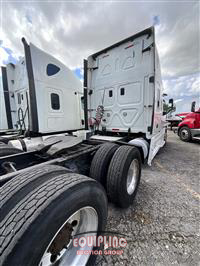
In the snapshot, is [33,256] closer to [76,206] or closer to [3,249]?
[3,249]

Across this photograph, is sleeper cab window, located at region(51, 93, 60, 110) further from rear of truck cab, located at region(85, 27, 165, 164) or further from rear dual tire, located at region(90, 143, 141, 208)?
rear dual tire, located at region(90, 143, 141, 208)

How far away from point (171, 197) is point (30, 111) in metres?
4.58

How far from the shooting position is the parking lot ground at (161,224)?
1319mm

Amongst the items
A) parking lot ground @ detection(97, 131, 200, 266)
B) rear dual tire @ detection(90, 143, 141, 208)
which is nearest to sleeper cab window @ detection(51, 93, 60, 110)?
rear dual tire @ detection(90, 143, 141, 208)

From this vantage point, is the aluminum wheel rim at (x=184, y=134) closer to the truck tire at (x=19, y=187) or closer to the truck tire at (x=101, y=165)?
the truck tire at (x=101, y=165)

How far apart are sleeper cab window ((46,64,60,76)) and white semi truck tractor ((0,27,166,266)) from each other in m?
0.03

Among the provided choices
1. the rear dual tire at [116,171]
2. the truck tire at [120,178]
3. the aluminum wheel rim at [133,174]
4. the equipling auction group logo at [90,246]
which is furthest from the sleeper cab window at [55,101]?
the equipling auction group logo at [90,246]

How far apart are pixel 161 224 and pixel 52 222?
5.77ft

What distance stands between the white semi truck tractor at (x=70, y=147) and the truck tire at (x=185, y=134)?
4.73m

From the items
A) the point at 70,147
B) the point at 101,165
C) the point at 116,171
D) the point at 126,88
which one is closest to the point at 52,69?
the point at 126,88

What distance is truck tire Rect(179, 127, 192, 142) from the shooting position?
7.17m

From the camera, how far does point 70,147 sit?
82.1 inches

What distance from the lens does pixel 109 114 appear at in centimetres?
409

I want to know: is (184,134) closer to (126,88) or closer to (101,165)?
(126,88)
